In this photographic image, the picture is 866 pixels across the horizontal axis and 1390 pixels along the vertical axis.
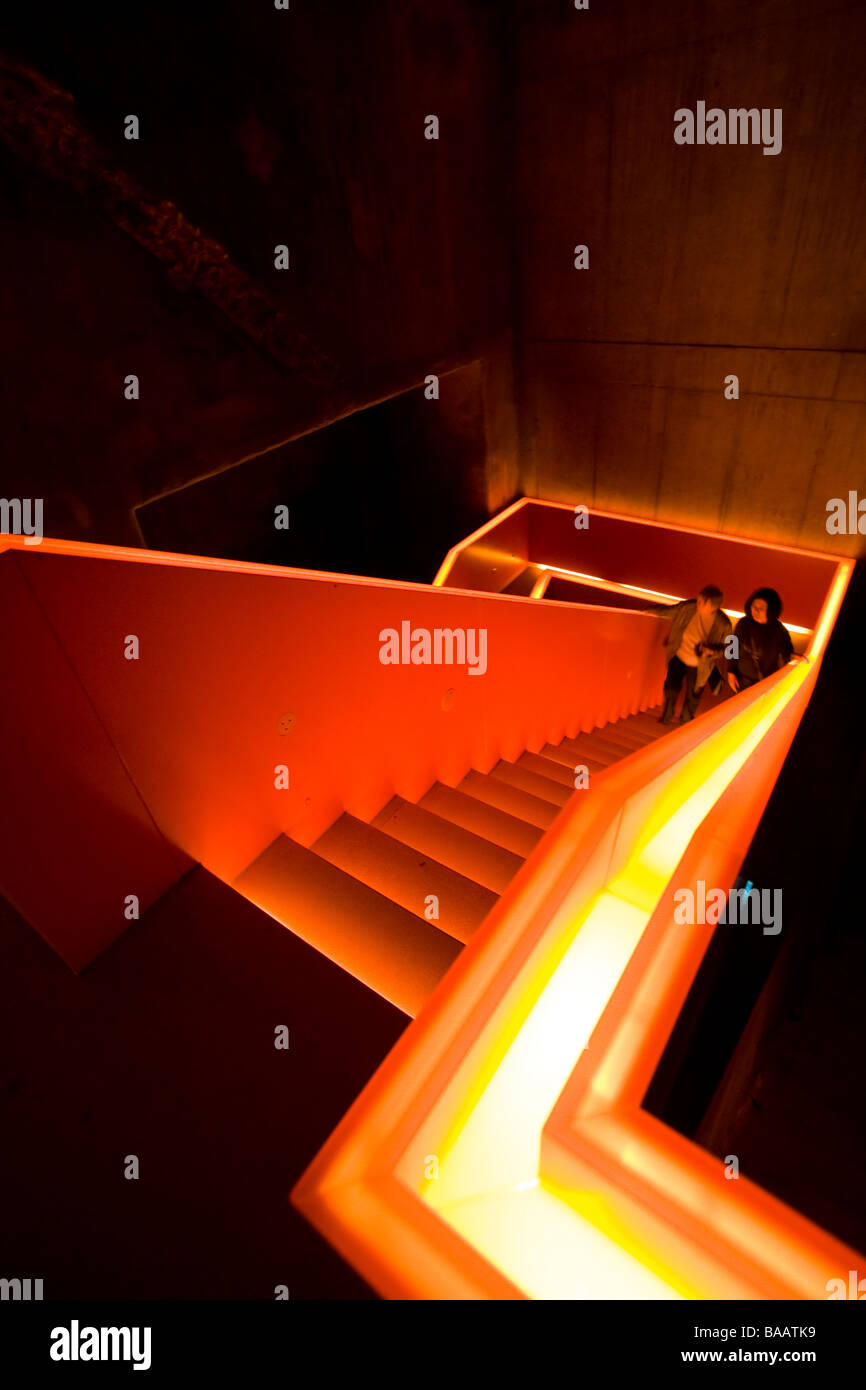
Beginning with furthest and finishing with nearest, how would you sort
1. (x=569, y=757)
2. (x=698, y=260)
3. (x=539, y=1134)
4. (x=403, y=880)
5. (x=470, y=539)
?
(x=470, y=539) < (x=698, y=260) < (x=569, y=757) < (x=403, y=880) < (x=539, y=1134)

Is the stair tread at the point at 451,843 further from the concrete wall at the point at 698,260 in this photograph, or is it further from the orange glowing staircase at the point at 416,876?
the concrete wall at the point at 698,260

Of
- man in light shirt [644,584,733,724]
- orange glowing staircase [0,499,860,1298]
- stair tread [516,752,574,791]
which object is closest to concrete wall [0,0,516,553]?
orange glowing staircase [0,499,860,1298]

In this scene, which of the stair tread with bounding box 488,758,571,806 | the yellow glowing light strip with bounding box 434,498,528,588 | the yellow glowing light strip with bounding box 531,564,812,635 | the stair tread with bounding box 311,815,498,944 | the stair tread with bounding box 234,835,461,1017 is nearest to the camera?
the stair tread with bounding box 234,835,461,1017

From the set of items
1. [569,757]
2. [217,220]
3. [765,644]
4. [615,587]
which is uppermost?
[217,220]

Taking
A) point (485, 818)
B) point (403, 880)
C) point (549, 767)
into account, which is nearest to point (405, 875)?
point (403, 880)

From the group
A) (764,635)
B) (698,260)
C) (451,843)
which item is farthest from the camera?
(698,260)

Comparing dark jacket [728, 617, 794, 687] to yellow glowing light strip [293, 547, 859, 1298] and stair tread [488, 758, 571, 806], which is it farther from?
yellow glowing light strip [293, 547, 859, 1298]

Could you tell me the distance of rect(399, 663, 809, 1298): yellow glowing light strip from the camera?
0.94 meters

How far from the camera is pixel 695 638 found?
4305mm

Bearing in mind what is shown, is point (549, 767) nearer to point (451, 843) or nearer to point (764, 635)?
point (764, 635)

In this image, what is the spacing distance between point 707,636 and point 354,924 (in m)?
3.39

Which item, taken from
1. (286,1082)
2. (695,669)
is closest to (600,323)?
(695,669)

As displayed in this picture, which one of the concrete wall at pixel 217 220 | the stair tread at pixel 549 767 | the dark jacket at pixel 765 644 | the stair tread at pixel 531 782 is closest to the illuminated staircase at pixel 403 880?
the stair tread at pixel 531 782
